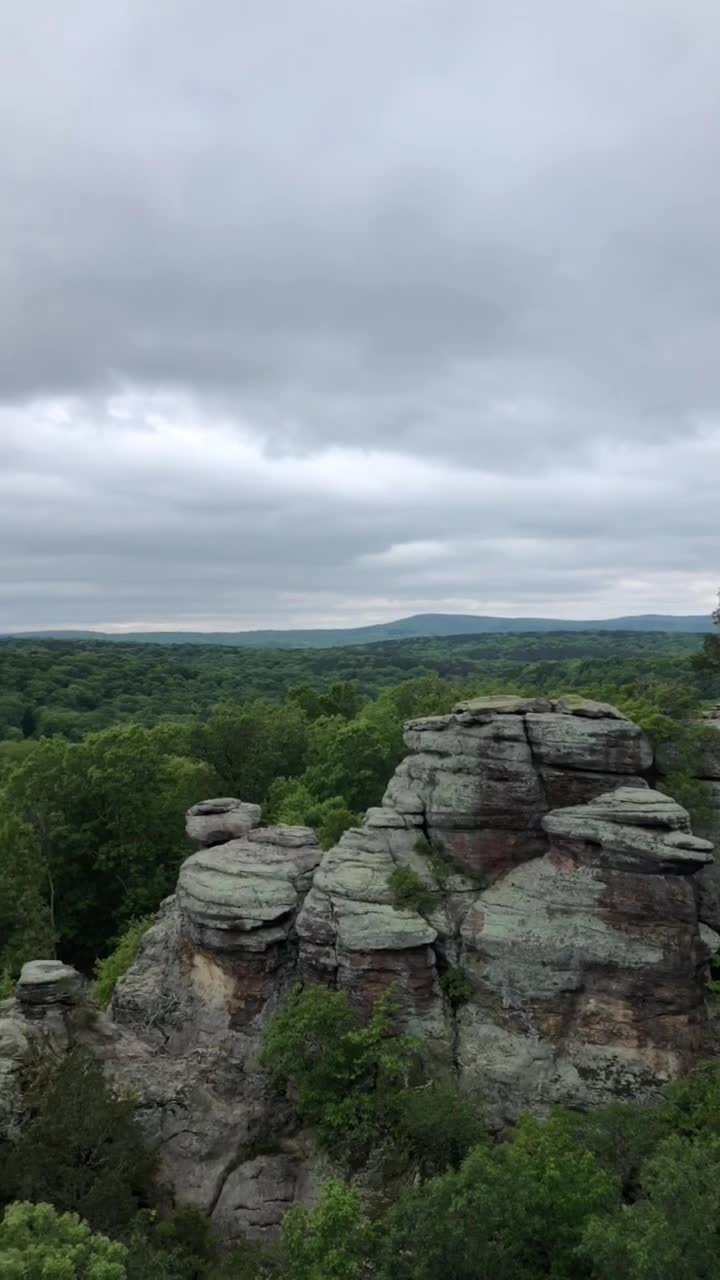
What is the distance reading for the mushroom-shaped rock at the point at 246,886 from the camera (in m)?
28.5

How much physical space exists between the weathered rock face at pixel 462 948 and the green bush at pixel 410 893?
A: 0.66 feet

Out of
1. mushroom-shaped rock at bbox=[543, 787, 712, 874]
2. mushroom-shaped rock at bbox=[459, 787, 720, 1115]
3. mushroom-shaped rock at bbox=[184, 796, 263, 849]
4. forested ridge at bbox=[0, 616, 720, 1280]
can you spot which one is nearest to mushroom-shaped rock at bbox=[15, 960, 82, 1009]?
forested ridge at bbox=[0, 616, 720, 1280]

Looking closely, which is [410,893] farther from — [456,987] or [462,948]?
[456,987]

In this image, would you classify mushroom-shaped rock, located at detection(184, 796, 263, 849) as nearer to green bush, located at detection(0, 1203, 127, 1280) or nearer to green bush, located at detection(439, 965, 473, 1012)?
green bush, located at detection(439, 965, 473, 1012)

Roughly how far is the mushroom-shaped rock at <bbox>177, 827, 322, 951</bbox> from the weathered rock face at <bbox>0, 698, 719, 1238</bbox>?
84 millimetres

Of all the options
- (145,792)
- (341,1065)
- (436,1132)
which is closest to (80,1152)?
(341,1065)

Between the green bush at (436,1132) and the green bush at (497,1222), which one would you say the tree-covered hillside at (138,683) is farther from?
the green bush at (497,1222)

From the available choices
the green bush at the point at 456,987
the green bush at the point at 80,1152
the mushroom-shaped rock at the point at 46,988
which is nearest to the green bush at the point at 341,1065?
the green bush at the point at 456,987

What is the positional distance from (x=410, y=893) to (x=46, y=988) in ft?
41.7

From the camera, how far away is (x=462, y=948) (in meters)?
27.3

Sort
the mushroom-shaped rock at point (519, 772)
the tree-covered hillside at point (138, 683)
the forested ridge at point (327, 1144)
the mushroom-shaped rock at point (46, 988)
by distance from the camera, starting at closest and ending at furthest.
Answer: the forested ridge at point (327, 1144) → the mushroom-shaped rock at point (46, 988) → the mushroom-shaped rock at point (519, 772) → the tree-covered hillside at point (138, 683)

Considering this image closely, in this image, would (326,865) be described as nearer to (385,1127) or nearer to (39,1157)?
(385,1127)

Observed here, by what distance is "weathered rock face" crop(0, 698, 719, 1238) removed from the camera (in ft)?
81.7

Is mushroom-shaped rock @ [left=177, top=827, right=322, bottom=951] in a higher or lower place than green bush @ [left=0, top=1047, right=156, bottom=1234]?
higher
